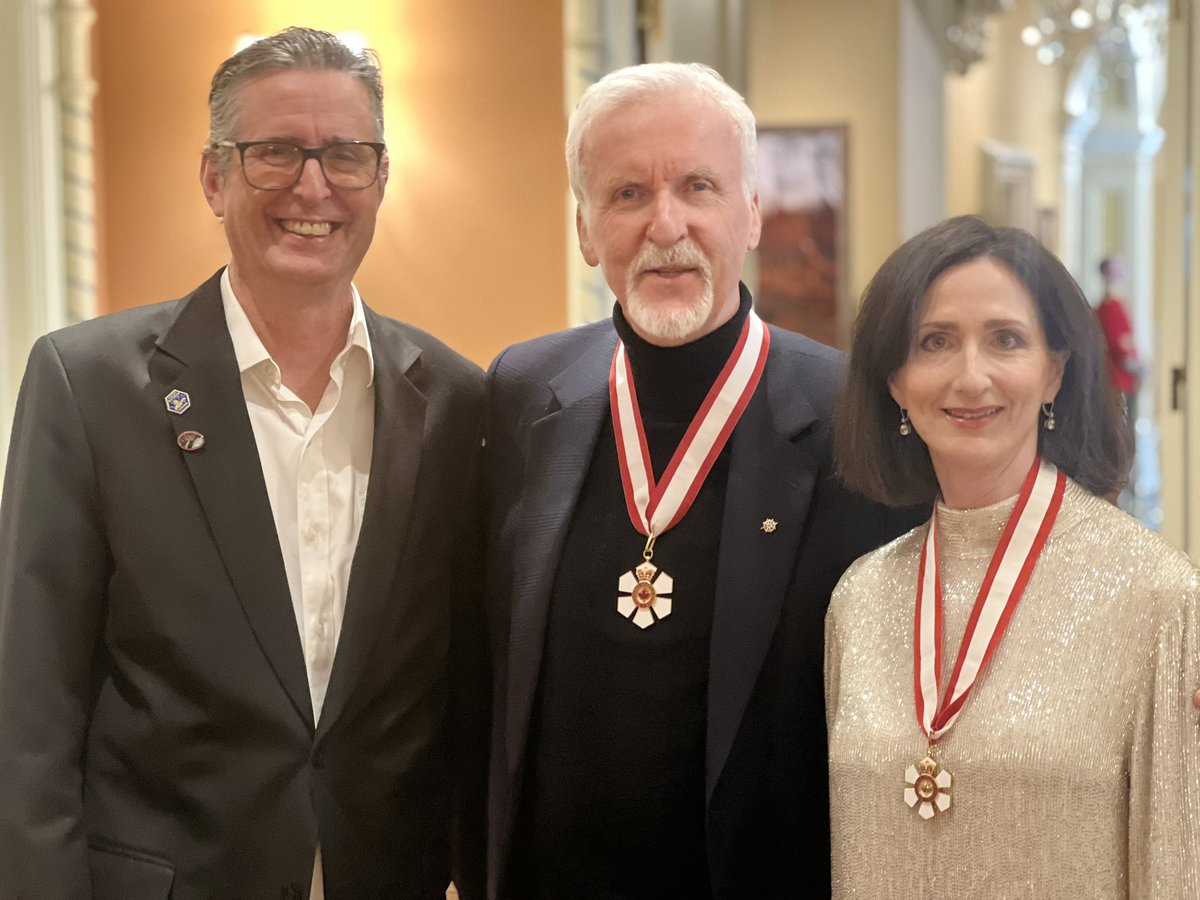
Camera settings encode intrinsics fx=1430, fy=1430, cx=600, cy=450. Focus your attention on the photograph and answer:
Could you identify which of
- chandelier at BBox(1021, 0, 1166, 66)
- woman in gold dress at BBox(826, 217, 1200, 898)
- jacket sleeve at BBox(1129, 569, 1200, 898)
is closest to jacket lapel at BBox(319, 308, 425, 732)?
woman in gold dress at BBox(826, 217, 1200, 898)

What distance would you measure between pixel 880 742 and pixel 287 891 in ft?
3.15

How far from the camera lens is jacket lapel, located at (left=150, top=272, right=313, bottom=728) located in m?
2.18

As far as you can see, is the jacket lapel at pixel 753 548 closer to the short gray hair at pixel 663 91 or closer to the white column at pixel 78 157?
the short gray hair at pixel 663 91

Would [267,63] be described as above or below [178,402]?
above

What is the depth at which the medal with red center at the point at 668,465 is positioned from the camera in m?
2.29

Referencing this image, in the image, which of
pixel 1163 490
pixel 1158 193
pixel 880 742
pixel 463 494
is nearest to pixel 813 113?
pixel 1158 193

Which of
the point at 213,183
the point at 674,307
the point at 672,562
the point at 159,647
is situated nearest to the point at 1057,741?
the point at 672,562

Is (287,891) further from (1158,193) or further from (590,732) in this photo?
(1158,193)

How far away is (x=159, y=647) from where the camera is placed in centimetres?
216

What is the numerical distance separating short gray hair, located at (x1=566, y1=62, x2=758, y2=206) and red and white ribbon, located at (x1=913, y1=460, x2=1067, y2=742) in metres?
0.76

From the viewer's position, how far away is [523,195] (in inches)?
165

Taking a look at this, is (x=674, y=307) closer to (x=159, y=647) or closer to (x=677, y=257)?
(x=677, y=257)

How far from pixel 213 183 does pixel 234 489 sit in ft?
1.68

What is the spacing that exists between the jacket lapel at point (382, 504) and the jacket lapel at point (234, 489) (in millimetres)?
72
